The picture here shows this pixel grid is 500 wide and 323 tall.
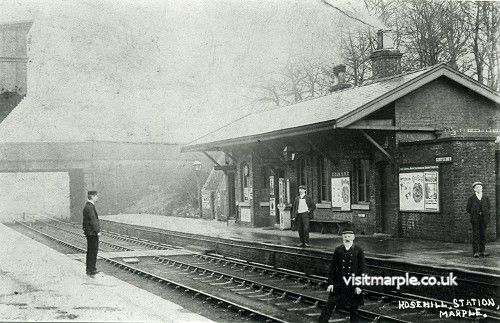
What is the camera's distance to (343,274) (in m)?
6.89

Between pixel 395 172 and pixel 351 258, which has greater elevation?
pixel 395 172

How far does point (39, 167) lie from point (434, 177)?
31142 mm

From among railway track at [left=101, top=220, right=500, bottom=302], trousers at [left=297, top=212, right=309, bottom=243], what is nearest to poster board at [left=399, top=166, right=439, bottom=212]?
trousers at [left=297, top=212, right=309, bottom=243]

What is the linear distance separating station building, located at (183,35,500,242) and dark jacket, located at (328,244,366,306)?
7637 mm

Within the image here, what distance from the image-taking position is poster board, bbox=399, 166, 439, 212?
46.7 ft

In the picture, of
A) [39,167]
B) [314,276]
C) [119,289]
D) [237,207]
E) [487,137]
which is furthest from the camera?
[39,167]

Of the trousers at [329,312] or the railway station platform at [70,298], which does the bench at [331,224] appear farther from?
the trousers at [329,312]

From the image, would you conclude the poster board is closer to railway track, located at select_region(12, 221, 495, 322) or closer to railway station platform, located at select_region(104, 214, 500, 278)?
railway station platform, located at select_region(104, 214, 500, 278)

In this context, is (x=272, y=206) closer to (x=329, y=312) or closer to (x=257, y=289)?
(x=257, y=289)

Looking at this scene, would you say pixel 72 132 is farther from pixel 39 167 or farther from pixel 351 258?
pixel 351 258

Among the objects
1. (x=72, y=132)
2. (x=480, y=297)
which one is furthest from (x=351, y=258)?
(x=72, y=132)

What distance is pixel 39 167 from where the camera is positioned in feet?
129

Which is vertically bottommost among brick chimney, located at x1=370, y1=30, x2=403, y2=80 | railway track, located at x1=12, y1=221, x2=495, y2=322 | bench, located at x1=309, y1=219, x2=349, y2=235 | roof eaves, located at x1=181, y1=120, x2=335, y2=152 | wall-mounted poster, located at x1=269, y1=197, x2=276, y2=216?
railway track, located at x1=12, y1=221, x2=495, y2=322

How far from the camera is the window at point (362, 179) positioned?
16609 mm
